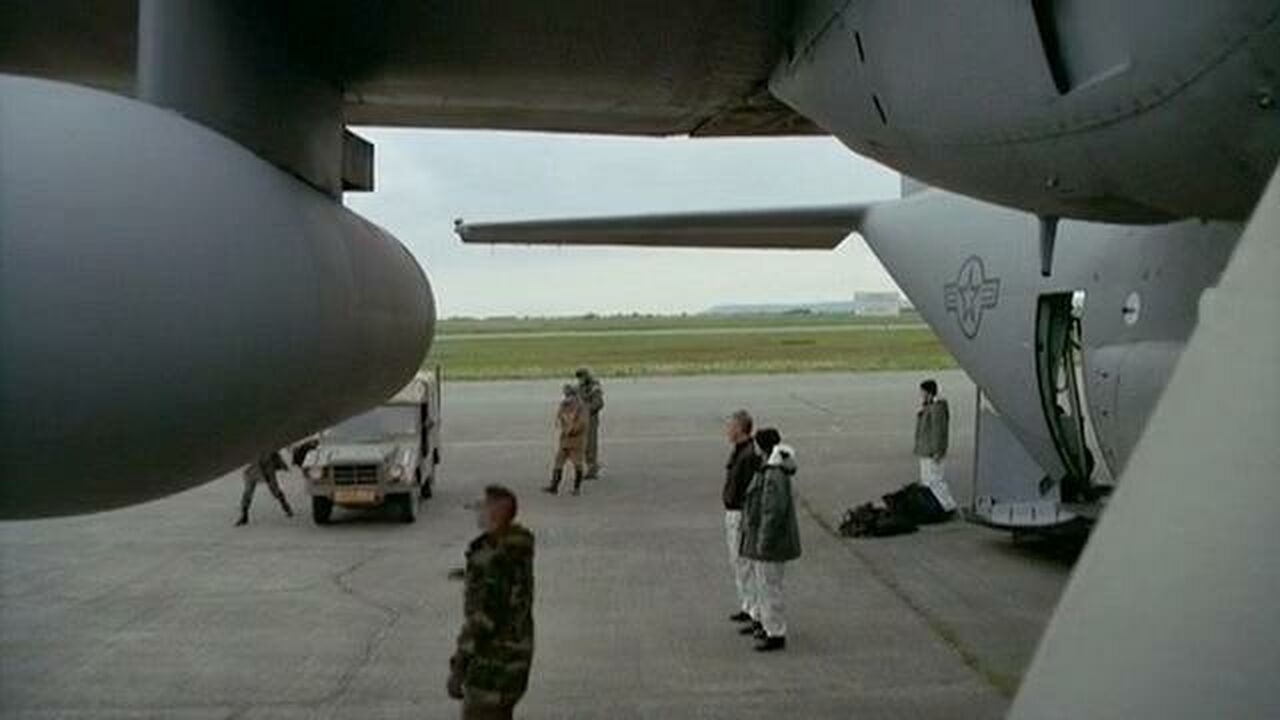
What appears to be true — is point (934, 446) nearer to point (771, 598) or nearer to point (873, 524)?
point (873, 524)

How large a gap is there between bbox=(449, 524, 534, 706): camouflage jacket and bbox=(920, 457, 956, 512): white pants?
28.4 feet

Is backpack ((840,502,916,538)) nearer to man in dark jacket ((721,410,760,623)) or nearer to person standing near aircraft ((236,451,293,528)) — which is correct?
man in dark jacket ((721,410,760,623))

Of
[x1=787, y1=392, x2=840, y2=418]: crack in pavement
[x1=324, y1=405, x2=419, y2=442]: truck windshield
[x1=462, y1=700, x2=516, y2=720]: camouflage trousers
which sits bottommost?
[x1=462, y1=700, x2=516, y2=720]: camouflage trousers

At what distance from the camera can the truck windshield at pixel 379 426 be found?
1390 cm

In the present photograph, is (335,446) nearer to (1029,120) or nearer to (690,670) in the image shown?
(690,670)

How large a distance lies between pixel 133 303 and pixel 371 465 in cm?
1093

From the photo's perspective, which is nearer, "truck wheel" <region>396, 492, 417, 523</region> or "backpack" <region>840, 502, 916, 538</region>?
"backpack" <region>840, 502, 916, 538</region>

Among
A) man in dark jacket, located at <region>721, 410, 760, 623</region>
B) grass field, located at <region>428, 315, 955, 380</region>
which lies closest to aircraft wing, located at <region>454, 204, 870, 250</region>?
man in dark jacket, located at <region>721, 410, 760, 623</region>

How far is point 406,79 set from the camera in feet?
19.5

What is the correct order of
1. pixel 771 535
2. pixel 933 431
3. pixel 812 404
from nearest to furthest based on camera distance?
pixel 771 535 → pixel 933 431 → pixel 812 404

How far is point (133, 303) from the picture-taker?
271 cm

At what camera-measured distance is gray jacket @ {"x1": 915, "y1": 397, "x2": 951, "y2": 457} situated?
13.0 m

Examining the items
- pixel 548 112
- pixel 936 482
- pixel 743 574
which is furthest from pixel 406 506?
pixel 548 112

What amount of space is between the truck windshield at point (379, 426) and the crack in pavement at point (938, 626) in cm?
498
